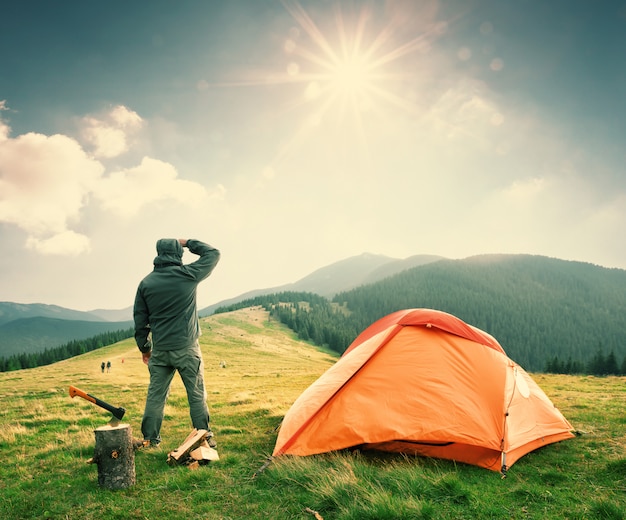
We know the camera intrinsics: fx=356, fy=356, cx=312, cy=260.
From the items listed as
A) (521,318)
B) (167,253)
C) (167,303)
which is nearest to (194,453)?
(167,303)

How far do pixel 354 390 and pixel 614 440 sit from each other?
18.3 feet

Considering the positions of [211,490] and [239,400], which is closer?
[211,490]

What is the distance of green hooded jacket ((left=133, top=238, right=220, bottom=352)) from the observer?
6320 mm

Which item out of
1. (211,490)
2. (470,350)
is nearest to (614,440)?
(470,350)

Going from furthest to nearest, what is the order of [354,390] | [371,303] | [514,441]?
[371,303], [354,390], [514,441]

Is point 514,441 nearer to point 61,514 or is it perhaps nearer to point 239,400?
point 61,514

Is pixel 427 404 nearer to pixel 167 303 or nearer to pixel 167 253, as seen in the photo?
pixel 167 303

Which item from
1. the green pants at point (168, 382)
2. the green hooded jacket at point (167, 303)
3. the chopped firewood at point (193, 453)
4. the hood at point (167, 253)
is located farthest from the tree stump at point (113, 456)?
the hood at point (167, 253)

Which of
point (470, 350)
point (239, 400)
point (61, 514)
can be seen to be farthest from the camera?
point (239, 400)

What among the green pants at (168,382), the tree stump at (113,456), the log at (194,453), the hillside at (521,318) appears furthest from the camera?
the hillside at (521,318)

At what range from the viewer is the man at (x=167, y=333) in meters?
6.30

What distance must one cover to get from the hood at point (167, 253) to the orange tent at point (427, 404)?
3.63 metres

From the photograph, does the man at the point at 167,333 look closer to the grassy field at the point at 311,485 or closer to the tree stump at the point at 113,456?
the grassy field at the point at 311,485

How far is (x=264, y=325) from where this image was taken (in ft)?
371
